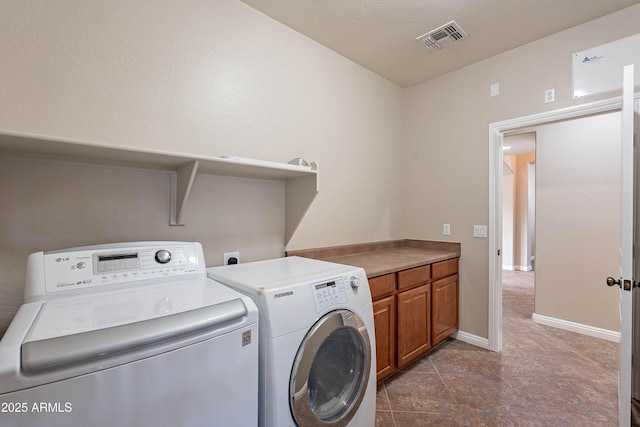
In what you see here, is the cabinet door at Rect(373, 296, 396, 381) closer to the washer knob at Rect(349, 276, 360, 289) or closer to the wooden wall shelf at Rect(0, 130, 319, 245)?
the washer knob at Rect(349, 276, 360, 289)

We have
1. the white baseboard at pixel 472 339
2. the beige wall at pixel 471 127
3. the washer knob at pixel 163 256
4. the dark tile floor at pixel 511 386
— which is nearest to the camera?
the washer knob at pixel 163 256

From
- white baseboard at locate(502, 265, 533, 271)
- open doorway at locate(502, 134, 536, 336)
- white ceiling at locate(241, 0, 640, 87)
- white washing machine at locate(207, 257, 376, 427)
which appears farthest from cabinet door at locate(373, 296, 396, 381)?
white baseboard at locate(502, 265, 533, 271)

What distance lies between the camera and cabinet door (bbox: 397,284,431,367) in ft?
6.86

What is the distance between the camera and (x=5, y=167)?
1.20m

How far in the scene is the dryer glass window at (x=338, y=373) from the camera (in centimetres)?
136

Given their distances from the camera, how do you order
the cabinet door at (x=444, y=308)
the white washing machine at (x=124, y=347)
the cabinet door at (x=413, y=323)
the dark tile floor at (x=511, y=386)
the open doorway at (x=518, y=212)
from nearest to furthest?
the white washing machine at (x=124, y=347)
the dark tile floor at (x=511, y=386)
the cabinet door at (x=413, y=323)
the cabinet door at (x=444, y=308)
the open doorway at (x=518, y=212)

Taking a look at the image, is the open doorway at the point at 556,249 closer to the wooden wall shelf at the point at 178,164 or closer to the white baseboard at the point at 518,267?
the wooden wall shelf at the point at 178,164

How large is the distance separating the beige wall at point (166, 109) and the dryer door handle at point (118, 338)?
0.84 meters

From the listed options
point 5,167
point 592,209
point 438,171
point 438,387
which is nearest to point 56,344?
point 5,167

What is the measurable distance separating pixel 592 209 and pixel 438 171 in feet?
5.46

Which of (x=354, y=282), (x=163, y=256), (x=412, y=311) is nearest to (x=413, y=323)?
(x=412, y=311)

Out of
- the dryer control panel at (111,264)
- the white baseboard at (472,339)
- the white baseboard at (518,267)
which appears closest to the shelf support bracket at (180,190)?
the dryer control panel at (111,264)

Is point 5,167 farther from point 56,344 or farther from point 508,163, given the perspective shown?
point 508,163

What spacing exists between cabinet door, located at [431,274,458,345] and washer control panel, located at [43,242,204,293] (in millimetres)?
2003
